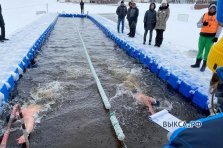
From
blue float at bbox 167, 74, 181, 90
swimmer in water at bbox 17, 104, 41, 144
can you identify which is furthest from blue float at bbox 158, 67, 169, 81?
swimmer in water at bbox 17, 104, 41, 144

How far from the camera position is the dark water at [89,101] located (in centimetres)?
445

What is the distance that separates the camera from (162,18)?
367 inches

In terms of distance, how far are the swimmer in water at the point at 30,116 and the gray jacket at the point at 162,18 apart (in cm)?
596

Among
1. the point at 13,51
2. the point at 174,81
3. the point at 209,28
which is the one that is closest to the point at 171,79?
the point at 174,81

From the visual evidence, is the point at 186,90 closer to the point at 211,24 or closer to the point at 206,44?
the point at 206,44

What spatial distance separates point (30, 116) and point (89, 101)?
1456 mm

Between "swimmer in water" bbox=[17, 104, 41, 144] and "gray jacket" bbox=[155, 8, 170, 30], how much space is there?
19.5 ft

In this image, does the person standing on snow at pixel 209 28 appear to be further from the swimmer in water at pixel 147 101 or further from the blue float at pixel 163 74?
the swimmer in water at pixel 147 101

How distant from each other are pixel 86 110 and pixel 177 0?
4569 cm

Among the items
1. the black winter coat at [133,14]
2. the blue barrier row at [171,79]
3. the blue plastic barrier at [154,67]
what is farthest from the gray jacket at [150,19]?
the blue plastic barrier at [154,67]

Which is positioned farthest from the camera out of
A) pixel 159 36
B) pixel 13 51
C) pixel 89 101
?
pixel 159 36

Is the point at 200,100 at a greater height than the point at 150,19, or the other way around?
the point at 150,19

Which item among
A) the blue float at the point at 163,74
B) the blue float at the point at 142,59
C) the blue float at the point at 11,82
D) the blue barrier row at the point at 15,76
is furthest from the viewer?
the blue float at the point at 142,59

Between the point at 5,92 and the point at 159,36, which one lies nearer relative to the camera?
the point at 5,92
